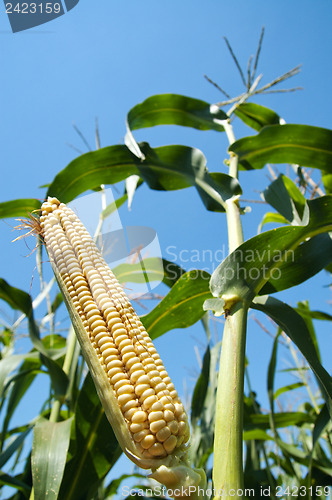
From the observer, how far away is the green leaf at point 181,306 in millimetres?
1329

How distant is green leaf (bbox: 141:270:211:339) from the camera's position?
52.3 inches

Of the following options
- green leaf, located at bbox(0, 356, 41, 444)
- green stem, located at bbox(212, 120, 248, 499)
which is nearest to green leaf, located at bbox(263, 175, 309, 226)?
green stem, located at bbox(212, 120, 248, 499)

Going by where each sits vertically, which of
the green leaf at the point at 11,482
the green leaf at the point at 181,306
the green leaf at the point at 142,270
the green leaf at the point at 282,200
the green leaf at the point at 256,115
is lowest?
the green leaf at the point at 11,482

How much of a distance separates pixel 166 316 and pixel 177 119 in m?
1.16

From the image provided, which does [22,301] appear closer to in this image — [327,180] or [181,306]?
[181,306]

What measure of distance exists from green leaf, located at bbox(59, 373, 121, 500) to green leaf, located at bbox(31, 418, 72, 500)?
0.30ft

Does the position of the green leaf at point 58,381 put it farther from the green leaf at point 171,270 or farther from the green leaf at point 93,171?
the green leaf at point 93,171

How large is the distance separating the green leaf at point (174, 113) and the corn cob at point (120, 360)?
1106 mm

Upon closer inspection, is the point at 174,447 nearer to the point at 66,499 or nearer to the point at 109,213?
the point at 66,499

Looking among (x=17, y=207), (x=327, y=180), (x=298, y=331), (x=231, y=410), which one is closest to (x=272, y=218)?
(x=327, y=180)

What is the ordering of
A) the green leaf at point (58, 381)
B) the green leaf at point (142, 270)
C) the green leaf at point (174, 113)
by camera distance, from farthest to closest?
the green leaf at point (174, 113) < the green leaf at point (142, 270) < the green leaf at point (58, 381)

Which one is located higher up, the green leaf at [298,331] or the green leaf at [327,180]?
the green leaf at [327,180]

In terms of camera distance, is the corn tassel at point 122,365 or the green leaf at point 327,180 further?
the green leaf at point 327,180

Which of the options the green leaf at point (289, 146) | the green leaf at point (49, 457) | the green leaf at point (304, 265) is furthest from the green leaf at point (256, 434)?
the green leaf at point (289, 146)
